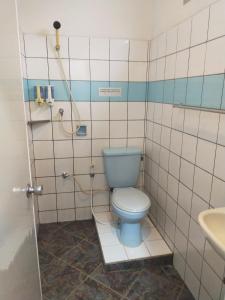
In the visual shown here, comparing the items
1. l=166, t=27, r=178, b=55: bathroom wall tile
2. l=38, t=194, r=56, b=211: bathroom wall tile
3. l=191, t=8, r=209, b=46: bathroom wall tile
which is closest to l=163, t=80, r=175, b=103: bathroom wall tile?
l=166, t=27, r=178, b=55: bathroom wall tile

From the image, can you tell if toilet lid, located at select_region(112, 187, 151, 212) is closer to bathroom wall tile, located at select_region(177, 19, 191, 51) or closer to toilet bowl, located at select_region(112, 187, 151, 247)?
toilet bowl, located at select_region(112, 187, 151, 247)

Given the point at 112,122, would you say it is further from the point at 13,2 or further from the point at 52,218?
the point at 13,2

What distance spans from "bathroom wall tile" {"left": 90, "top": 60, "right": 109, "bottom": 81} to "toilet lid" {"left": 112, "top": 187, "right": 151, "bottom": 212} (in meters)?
1.12

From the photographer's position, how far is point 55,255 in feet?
6.58

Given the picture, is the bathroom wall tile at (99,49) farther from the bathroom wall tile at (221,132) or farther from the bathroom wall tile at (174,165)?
the bathroom wall tile at (221,132)

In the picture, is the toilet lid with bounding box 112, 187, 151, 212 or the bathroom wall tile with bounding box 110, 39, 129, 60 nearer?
the toilet lid with bounding box 112, 187, 151, 212

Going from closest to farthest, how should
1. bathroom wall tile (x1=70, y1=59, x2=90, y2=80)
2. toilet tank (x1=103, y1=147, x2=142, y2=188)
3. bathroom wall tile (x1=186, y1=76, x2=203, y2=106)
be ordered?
bathroom wall tile (x1=186, y1=76, x2=203, y2=106)
bathroom wall tile (x1=70, y1=59, x2=90, y2=80)
toilet tank (x1=103, y1=147, x2=142, y2=188)

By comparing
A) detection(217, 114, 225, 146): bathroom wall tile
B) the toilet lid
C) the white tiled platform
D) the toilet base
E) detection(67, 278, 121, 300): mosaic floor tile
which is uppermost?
detection(217, 114, 225, 146): bathroom wall tile

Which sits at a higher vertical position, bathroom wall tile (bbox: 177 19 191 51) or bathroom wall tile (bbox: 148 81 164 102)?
bathroom wall tile (bbox: 177 19 191 51)

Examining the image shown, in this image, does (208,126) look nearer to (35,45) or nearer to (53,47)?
(53,47)

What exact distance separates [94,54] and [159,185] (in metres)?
1.39

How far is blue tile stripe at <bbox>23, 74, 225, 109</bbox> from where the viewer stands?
52.6 inches

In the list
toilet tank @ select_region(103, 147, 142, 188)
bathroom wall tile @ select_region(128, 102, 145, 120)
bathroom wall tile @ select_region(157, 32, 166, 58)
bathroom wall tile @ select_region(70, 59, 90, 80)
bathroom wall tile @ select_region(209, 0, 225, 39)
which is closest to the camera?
bathroom wall tile @ select_region(209, 0, 225, 39)

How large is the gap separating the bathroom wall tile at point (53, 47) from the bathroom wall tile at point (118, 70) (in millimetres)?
447
